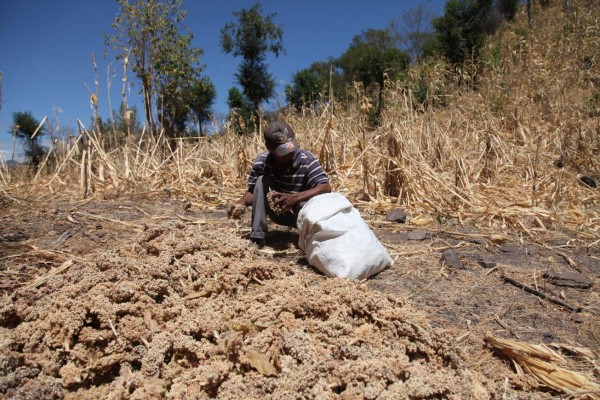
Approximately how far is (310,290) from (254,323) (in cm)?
33

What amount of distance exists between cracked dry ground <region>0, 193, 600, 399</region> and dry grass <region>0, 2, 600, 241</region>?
0.93m

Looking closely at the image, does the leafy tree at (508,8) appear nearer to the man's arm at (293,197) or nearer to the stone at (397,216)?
the stone at (397,216)

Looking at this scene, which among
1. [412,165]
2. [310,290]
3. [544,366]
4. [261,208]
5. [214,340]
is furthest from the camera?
[412,165]

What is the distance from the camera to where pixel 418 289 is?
219cm

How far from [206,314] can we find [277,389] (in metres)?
0.53

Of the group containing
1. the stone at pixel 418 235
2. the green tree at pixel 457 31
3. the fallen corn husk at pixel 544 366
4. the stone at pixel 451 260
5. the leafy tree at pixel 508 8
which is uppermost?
the leafy tree at pixel 508 8

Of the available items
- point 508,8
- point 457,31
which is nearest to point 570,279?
point 457,31

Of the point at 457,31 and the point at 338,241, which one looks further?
the point at 457,31

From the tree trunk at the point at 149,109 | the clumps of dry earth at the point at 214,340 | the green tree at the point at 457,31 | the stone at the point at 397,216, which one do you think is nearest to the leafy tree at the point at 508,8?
the green tree at the point at 457,31

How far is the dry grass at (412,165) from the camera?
Result: 3.47 metres

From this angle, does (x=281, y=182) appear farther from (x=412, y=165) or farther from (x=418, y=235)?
(x=412, y=165)

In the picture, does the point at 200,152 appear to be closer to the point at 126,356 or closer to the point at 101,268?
the point at 101,268

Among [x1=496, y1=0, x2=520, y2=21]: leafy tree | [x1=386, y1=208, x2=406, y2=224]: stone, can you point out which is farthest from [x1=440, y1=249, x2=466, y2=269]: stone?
[x1=496, y1=0, x2=520, y2=21]: leafy tree

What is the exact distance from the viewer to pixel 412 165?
3.73 meters
